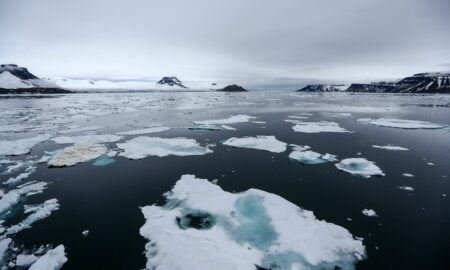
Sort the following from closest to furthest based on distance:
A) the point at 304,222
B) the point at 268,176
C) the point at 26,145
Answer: the point at 304,222 → the point at 268,176 → the point at 26,145

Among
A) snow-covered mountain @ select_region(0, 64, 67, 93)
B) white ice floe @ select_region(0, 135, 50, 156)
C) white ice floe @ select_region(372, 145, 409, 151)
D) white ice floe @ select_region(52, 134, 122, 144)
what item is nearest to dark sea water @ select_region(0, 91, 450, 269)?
white ice floe @ select_region(372, 145, 409, 151)

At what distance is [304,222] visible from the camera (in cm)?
478

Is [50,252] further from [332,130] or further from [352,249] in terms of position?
[332,130]

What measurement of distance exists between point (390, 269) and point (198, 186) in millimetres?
4211

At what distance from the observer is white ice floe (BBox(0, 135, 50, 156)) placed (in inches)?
377

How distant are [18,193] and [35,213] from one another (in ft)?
4.43

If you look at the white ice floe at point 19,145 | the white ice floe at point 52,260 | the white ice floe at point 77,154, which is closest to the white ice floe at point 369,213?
the white ice floe at point 52,260

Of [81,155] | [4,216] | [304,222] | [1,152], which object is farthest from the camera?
[1,152]

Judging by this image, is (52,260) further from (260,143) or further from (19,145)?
(19,145)

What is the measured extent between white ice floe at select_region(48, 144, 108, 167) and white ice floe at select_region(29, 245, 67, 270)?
4650mm

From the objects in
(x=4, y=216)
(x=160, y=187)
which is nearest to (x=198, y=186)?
(x=160, y=187)

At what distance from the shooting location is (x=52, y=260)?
3.87 metres

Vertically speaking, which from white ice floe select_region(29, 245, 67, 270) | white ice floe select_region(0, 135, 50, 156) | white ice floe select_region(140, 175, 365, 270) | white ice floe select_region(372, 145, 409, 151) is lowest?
white ice floe select_region(29, 245, 67, 270)

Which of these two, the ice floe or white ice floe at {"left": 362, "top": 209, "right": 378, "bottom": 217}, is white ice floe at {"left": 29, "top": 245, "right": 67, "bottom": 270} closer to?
white ice floe at {"left": 362, "top": 209, "right": 378, "bottom": 217}
